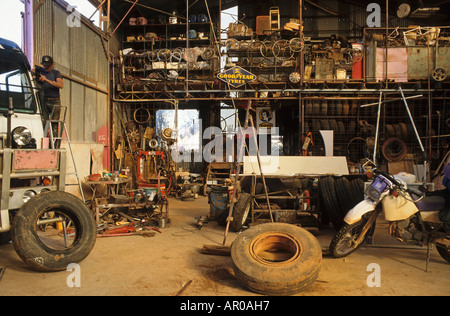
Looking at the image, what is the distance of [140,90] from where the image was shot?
1328 cm

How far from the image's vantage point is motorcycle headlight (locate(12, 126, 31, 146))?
5180 millimetres

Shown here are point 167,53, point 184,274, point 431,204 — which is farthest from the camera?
point 167,53

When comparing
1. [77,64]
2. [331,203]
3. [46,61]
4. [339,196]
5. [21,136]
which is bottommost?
[331,203]

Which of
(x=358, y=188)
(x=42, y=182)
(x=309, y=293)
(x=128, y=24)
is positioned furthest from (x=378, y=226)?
(x=128, y=24)

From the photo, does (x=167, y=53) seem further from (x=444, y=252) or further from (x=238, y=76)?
(x=444, y=252)

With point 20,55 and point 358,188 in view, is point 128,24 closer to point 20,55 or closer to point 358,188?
point 20,55

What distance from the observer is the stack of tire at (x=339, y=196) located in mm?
6484

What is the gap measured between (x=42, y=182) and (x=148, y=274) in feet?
7.99

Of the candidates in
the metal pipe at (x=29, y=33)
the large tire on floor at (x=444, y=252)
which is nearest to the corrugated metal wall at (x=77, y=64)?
the metal pipe at (x=29, y=33)

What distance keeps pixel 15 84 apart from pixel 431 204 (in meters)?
6.73

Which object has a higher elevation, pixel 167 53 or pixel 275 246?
pixel 167 53

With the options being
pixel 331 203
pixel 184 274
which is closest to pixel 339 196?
pixel 331 203

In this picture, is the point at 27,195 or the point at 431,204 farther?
the point at 27,195

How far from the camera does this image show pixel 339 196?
259 inches
